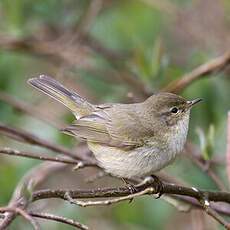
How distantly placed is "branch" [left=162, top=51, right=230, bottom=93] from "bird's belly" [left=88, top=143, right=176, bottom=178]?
1.00 meters

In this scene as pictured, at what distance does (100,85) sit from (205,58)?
91 centimetres

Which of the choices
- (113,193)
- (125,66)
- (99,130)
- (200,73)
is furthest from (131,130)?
(125,66)

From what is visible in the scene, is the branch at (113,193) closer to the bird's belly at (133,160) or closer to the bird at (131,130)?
the bird's belly at (133,160)

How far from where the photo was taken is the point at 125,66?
5.73 metres

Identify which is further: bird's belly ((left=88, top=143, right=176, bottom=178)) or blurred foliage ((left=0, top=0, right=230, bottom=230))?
blurred foliage ((left=0, top=0, right=230, bottom=230))

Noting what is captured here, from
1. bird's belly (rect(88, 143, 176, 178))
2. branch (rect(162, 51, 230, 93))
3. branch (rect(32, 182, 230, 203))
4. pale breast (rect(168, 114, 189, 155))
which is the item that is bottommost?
bird's belly (rect(88, 143, 176, 178))

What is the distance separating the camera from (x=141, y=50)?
16.4ft

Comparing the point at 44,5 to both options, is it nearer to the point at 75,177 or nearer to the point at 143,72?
the point at 143,72

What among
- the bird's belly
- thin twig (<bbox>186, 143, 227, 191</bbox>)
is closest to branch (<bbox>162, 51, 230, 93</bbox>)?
thin twig (<bbox>186, 143, 227, 191</bbox>)

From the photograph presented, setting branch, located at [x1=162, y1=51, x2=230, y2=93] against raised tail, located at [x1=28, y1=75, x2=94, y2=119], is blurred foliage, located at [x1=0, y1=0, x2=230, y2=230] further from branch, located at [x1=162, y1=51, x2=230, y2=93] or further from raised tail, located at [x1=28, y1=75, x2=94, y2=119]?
raised tail, located at [x1=28, y1=75, x2=94, y2=119]

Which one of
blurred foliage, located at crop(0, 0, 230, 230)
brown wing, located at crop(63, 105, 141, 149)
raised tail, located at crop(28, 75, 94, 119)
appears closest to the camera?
brown wing, located at crop(63, 105, 141, 149)

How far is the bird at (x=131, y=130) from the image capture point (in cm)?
382

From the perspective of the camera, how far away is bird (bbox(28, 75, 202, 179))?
3.82m

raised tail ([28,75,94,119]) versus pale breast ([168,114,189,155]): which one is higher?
pale breast ([168,114,189,155])
